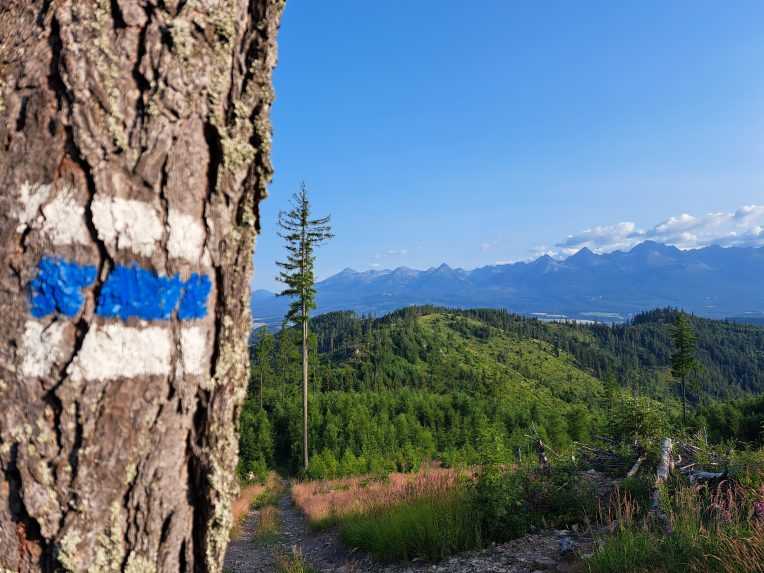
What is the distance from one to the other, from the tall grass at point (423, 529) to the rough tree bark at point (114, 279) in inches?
222

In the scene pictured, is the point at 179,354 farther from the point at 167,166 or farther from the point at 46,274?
the point at 167,166

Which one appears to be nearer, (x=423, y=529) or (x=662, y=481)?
(x=662, y=481)

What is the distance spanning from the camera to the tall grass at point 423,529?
6.07 m

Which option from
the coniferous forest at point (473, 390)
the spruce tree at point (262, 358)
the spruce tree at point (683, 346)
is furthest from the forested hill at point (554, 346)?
the spruce tree at point (683, 346)

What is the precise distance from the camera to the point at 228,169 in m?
1.37

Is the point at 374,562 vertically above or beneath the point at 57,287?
beneath

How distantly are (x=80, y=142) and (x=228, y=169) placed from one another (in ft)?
1.26

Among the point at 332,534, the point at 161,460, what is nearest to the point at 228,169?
the point at 161,460

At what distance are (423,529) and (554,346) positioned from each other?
15370cm

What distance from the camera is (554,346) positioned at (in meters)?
148

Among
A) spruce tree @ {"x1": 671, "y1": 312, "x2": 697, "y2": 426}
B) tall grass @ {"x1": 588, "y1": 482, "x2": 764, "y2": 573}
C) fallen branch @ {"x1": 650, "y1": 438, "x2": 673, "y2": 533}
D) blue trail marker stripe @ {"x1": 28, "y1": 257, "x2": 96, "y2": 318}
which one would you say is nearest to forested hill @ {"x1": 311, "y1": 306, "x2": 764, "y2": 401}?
spruce tree @ {"x1": 671, "y1": 312, "x2": 697, "y2": 426}

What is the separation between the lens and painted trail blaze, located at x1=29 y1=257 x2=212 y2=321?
1102 millimetres

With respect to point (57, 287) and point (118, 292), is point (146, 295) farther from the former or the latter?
point (57, 287)

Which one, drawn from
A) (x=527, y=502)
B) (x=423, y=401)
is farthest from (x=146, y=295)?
(x=423, y=401)
